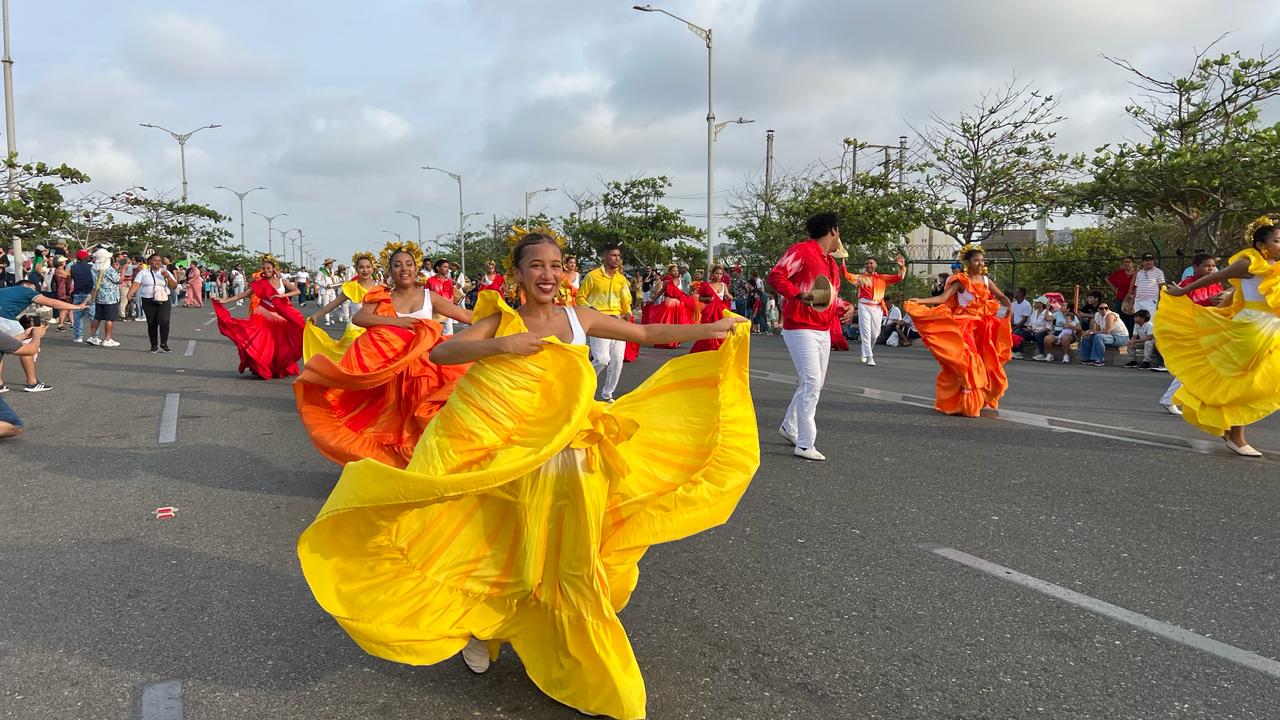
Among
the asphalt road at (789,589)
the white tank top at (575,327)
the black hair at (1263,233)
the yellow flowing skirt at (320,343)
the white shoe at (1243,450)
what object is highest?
the black hair at (1263,233)

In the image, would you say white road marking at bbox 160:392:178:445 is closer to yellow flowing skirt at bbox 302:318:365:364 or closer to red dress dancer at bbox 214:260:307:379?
yellow flowing skirt at bbox 302:318:365:364

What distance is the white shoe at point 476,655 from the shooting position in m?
3.35

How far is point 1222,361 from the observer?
744 centimetres

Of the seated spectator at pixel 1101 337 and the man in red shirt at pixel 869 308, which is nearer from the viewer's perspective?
the man in red shirt at pixel 869 308

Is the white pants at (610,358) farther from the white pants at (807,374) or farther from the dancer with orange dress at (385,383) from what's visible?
the dancer with orange dress at (385,383)

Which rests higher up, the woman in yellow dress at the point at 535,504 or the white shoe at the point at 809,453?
the woman in yellow dress at the point at 535,504

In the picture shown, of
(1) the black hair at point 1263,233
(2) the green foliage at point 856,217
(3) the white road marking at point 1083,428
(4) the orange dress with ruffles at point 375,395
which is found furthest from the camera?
(2) the green foliage at point 856,217

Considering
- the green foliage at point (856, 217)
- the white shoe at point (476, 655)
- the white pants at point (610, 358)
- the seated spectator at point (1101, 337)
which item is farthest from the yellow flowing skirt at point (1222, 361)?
the green foliage at point (856, 217)

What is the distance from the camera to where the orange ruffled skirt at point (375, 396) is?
20.6 feet

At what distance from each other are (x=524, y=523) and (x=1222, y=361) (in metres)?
6.77

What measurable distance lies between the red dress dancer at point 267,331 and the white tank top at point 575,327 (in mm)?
10536

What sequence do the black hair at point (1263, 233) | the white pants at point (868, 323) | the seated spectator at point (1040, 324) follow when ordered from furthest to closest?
the seated spectator at point (1040, 324) → the white pants at point (868, 323) → the black hair at point (1263, 233)

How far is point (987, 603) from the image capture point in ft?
13.4

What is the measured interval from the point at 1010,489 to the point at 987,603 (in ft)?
7.86
